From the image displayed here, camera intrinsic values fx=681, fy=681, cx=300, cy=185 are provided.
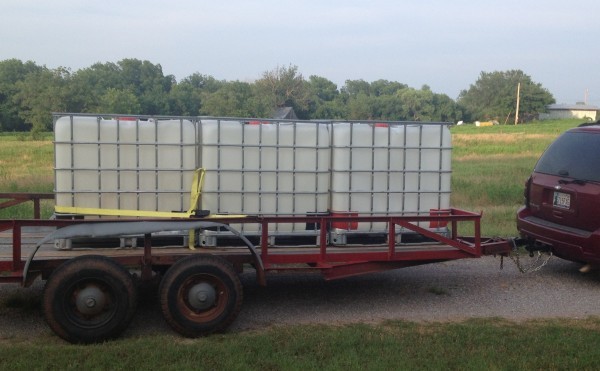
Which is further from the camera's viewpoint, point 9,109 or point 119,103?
point 9,109

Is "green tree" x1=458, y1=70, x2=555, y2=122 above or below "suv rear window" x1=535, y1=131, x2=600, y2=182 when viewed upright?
above

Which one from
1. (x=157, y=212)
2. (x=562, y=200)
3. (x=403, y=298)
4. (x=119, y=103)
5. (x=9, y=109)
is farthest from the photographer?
(x=9, y=109)

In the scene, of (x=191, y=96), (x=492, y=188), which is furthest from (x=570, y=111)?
(x=492, y=188)

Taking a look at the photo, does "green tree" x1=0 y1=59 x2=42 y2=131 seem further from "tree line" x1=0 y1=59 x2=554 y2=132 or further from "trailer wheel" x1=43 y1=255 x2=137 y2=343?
"trailer wheel" x1=43 y1=255 x2=137 y2=343

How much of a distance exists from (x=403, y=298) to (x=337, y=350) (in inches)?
95.9

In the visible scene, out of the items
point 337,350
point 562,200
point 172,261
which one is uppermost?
point 562,200

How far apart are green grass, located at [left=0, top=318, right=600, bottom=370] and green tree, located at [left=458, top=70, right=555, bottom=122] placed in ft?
292

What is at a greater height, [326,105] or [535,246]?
[326,105]

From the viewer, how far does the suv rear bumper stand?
7.70 meters

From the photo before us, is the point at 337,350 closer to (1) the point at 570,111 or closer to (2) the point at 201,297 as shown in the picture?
(2) the point at 201,297

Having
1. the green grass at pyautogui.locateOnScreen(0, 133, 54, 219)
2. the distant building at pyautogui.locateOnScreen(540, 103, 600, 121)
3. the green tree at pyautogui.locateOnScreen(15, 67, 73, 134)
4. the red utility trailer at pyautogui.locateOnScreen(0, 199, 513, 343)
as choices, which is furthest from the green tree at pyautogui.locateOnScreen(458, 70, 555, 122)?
the red utility trailer at pyautogui.locateOnScreen(0, 199, 513, 343)

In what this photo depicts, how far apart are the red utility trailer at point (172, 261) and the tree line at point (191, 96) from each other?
637 inches

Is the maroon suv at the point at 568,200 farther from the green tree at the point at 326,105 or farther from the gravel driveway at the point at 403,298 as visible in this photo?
the green tree at the point at 326,105

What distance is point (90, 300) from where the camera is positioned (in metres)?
5.86
